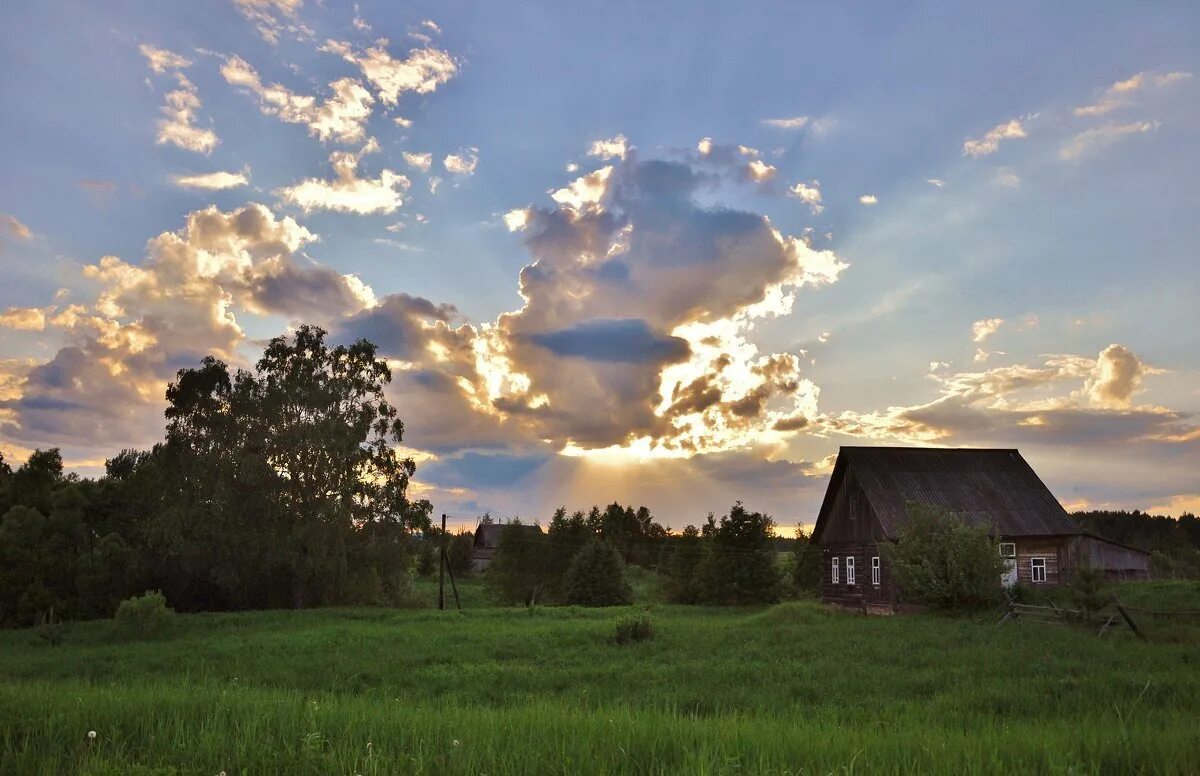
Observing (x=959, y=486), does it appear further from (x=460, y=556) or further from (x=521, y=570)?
(x=460, y=556)

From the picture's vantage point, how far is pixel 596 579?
58500mm

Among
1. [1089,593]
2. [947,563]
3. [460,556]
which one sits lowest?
[460,556]

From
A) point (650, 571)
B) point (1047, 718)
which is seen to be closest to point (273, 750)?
point (1047, 718)

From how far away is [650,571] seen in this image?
341 feet

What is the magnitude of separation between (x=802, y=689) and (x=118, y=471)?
1840 inches

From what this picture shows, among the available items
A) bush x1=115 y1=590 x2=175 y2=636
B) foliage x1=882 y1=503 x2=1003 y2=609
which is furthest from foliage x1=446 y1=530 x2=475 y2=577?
foliage x1=882 y1=503 x2=1003 y2=609

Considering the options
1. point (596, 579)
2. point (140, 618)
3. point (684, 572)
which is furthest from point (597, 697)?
point (596, 579)

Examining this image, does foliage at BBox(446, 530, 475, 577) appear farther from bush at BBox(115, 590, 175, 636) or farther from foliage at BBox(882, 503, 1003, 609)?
foliage at BBox(882, 503, 1003, 609)

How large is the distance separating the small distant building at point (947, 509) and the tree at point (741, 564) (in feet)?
14.2

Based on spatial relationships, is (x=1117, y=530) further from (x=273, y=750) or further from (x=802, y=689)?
(x=273, y=750)

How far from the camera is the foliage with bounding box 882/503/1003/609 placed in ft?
111

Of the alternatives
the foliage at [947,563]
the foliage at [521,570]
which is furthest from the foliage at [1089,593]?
Result: the foliage at [521,570]

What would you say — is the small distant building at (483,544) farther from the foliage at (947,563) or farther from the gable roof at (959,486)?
the foliage at (947,563)

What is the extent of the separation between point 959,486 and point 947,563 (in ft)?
42.3
